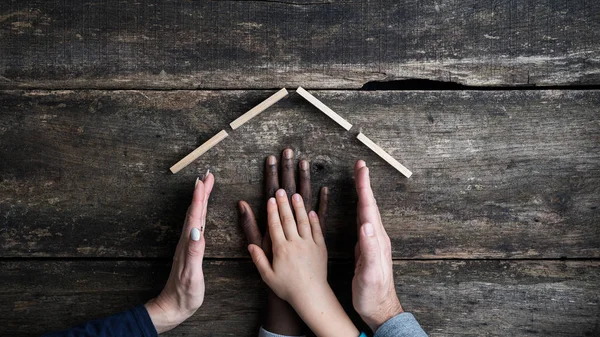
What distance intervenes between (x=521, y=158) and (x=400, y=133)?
264 mm

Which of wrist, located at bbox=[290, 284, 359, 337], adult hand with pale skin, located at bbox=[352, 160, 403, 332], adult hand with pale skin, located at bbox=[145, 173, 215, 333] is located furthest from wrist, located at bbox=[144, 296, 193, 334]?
adult hand with pale skin, located at bbox=[352, 160, 403, 332]

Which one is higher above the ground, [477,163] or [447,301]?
[477,163]

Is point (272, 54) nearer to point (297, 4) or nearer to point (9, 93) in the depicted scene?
point (297, 4)

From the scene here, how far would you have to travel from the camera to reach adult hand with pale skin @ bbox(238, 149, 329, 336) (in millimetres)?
1037

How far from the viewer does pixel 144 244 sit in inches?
41.9

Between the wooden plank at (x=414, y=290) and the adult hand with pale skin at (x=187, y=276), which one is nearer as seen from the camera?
the adult hand with pale skin at (x=187, y=276)

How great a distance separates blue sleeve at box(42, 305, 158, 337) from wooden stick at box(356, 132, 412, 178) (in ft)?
1.89

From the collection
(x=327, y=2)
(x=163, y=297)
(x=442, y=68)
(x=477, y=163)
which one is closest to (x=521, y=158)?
(x=477, y=163)

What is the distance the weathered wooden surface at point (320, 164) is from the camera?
104 centimetres

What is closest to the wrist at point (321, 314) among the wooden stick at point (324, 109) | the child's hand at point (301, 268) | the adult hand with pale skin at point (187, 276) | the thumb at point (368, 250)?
the child's hand at point (301, 268)

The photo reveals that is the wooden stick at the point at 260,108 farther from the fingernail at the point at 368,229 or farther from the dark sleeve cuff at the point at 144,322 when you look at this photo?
the dark sleeve cuff at the point at 144,322

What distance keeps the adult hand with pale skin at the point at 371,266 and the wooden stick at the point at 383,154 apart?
1.8 inches

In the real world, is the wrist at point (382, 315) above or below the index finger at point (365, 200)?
below

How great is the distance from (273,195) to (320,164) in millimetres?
121
